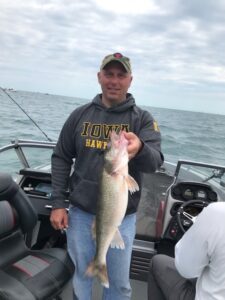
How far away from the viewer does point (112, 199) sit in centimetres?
234

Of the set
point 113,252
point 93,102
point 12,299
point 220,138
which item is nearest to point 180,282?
point 113,252

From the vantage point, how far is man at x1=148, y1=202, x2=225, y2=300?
1916mm

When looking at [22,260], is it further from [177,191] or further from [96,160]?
[177,191]

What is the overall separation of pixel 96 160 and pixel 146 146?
436mm

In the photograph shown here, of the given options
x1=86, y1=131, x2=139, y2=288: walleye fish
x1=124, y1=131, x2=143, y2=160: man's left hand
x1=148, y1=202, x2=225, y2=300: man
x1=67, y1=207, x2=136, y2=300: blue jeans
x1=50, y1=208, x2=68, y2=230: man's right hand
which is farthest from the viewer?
x1=50, y1=208, x2=68, y2=230: man's right hand

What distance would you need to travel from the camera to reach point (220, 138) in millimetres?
20531

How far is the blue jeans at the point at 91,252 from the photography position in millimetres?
2824

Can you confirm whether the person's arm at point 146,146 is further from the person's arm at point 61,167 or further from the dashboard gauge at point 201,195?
the dashboard gauge at point 201,195

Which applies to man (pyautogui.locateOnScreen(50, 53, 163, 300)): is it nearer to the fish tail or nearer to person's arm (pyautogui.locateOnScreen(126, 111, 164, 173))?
person's arm (pyautogui.locateOnScreen(126, 111, 164, 173))

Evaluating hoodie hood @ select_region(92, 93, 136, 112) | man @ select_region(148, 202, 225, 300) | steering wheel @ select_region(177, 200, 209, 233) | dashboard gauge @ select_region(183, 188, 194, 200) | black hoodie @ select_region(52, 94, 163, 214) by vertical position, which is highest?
hoodie hood @ select_region(92, 93, 136, 112)

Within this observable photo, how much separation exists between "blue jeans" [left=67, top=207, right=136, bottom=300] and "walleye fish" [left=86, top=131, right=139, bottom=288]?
212 millimetres

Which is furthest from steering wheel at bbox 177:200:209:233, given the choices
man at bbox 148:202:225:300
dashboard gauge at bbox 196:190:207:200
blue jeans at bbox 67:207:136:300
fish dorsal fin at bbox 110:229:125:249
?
fish dorsal fin at bbox 110:229:125:249

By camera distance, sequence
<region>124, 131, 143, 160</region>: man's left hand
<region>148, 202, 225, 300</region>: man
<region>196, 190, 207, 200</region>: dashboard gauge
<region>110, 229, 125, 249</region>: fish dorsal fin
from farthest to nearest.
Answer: <region>196, 190, 207, 200</region>: dashboard gauge < <region>110, 229, 125, 249</region>: fish dorsal fin < <region>124, 131, 143, 160</region>: man's left hand < <region>148, 202, 225, 300</region>: man

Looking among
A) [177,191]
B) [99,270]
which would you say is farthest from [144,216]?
[99,270]
